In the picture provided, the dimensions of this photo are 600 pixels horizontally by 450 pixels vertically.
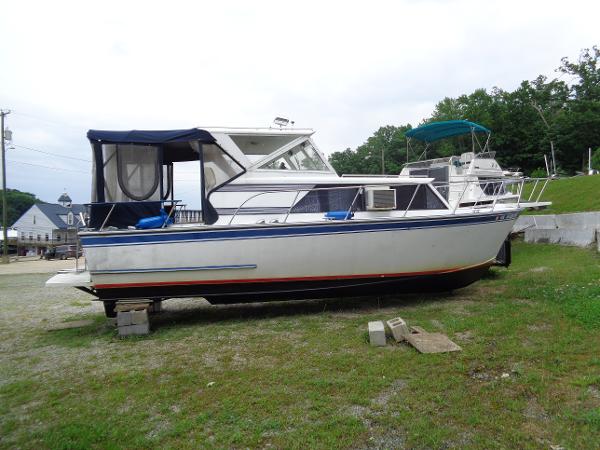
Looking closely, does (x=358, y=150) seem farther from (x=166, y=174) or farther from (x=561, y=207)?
(x=166, y=174)

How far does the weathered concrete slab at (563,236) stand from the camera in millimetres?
9180

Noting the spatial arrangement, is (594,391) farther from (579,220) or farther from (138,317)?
(579,220)

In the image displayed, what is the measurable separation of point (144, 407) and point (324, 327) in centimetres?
274

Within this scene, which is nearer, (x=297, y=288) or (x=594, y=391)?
(x=594, y=391)

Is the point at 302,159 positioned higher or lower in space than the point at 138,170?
higher

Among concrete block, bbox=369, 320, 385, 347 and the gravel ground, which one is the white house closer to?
the gravel ground

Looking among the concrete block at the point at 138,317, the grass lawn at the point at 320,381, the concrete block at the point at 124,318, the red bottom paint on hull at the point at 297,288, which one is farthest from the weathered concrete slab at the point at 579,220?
the concrete block at the point at 124,318

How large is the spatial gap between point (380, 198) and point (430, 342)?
101 inches

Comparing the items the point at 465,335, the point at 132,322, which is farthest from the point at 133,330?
the point at 465,335

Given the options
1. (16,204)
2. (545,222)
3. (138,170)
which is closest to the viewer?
(138,170)

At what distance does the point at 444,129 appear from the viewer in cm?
1393

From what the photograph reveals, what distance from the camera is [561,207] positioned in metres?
13.1

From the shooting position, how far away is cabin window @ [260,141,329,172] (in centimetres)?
716

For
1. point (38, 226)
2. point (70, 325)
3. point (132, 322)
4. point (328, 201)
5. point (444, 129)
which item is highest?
point (444, 129)
